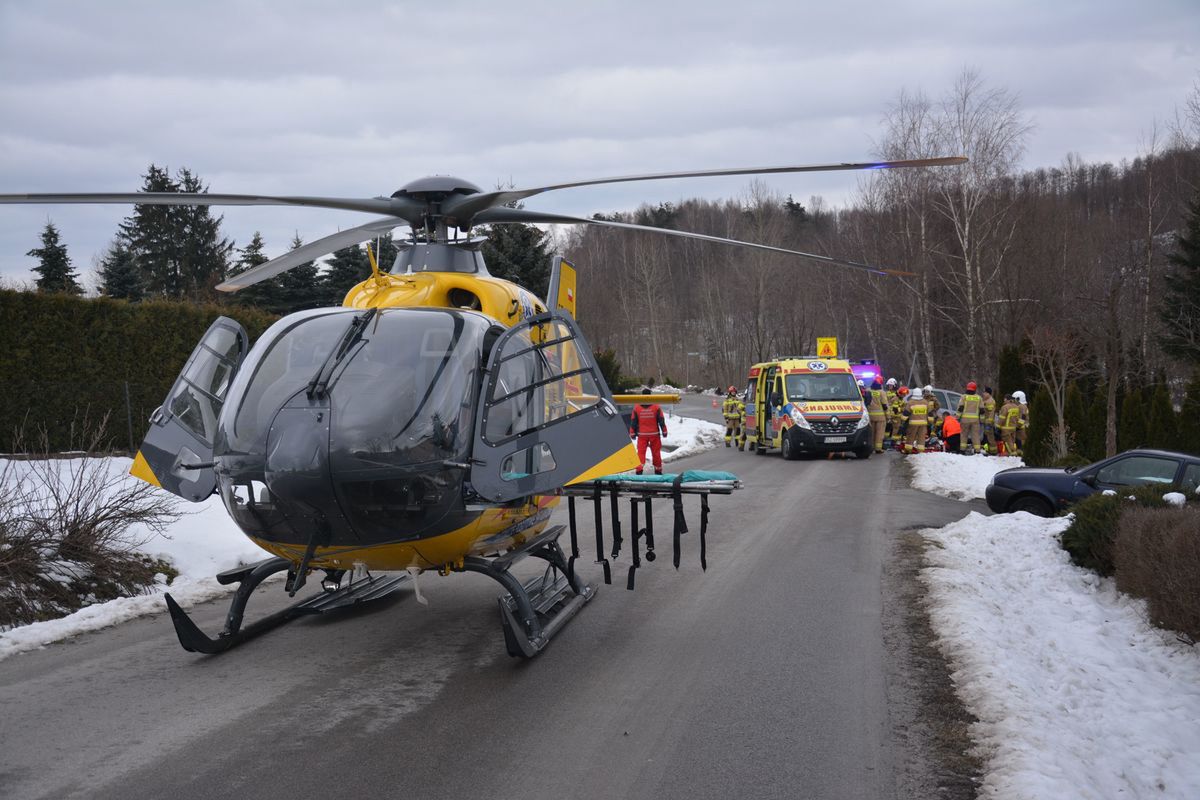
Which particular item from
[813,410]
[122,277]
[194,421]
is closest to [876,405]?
[813,410]

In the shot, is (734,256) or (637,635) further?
(734,256)

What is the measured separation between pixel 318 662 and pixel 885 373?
194ft

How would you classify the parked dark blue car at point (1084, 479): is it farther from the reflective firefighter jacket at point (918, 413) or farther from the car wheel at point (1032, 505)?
the reflective firefighter jacket at point (918, 413)

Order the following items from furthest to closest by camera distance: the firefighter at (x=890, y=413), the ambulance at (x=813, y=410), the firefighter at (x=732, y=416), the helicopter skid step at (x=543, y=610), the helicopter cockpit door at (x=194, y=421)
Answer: the firefighter at (x=732, y=416)
the firefighter at (x=890, y=413)
the ambulance at (x=813, y=410)
the helicopter cockpit door at (x=194, y=421)
the helicopter skid step at (x=543, y=610)

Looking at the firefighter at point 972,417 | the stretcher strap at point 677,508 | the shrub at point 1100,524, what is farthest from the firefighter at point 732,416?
the stretcher strap at point 677,508

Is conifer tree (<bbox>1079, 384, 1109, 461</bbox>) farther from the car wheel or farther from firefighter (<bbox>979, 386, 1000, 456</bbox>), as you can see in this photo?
the car wheel

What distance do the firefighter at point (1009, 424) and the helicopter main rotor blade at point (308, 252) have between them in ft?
61.4

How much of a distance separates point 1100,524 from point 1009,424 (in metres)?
14.4

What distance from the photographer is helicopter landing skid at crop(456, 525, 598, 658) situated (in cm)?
639

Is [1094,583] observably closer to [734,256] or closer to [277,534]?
[277,534]

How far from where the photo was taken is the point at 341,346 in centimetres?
616

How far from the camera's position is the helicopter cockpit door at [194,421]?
6.82 meters

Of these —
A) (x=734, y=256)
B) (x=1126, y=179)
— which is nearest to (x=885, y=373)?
(x=734, y=256)

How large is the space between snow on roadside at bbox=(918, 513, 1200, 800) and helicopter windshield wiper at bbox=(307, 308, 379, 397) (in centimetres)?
419
